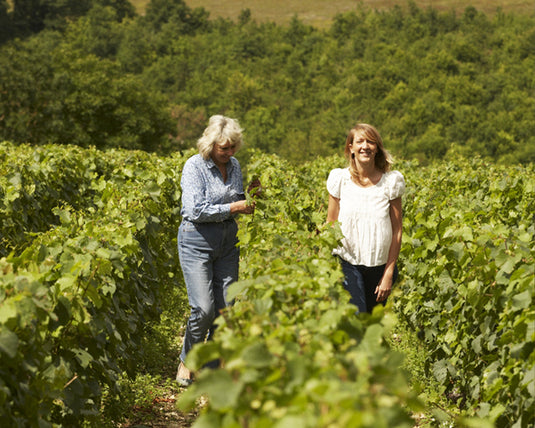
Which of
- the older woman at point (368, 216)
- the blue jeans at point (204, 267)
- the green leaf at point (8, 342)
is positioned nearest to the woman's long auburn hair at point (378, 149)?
the older woman at point (368, 216)

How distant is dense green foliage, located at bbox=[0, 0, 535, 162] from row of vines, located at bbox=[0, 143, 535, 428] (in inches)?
1488

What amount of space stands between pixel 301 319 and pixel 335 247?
1339mm

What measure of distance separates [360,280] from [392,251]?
0.82 feet

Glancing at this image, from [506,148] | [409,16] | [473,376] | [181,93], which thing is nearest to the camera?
[473,376]

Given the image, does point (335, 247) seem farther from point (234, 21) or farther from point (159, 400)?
point (234, 21)

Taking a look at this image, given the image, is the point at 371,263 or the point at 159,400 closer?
the point at 371,263

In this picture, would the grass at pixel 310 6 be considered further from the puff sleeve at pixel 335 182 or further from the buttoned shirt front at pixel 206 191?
the puff sleeve at pixel 335 182

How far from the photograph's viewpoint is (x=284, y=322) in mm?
2432

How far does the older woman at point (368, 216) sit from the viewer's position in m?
3.98

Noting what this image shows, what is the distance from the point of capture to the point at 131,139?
4478 cm

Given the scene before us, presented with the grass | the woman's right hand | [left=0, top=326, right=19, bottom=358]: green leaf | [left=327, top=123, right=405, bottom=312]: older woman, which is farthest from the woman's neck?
the grass

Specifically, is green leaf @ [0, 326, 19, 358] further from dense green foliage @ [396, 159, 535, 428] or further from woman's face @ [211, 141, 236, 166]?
woman's face @ [211, 141, 236, 166]

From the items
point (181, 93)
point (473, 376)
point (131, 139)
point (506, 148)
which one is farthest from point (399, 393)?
point (181, 93)

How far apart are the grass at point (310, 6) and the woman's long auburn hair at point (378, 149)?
101212mm
